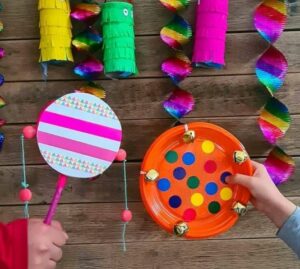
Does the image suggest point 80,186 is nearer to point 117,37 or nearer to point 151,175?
point 151,175

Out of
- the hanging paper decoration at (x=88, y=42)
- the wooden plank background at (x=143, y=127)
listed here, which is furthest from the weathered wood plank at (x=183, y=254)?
the hanging paper decoration at (x=88, y=42)

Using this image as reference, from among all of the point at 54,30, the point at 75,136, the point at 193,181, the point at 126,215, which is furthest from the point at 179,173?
the point at 54,30

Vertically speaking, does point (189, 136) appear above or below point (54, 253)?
above

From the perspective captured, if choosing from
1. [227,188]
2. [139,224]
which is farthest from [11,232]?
[227,188]

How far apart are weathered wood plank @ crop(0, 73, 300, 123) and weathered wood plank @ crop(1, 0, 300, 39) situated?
0.34 ft

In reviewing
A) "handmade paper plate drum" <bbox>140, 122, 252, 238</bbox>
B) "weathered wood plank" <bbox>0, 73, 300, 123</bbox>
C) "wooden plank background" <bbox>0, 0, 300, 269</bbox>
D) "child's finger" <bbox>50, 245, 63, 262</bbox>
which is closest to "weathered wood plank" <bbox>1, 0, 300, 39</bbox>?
"wooden plank background" <bbox>0, 0, 300, 269</bbox>

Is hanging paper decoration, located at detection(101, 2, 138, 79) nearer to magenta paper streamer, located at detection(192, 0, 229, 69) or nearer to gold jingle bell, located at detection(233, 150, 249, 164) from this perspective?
magenta paper streamer, located at detection(192, 0, 229, 69)

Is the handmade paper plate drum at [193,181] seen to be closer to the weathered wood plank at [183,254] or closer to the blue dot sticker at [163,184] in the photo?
the blue dot sticker at [163,184]

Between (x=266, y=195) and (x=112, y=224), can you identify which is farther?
(x=112, y=224)

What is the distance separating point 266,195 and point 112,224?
0.35 m

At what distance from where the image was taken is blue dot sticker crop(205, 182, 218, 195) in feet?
3.45

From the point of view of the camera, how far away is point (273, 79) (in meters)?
1.08

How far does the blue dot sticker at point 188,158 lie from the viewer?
3.46 ft

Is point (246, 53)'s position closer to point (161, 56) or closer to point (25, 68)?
point (161, 56)
